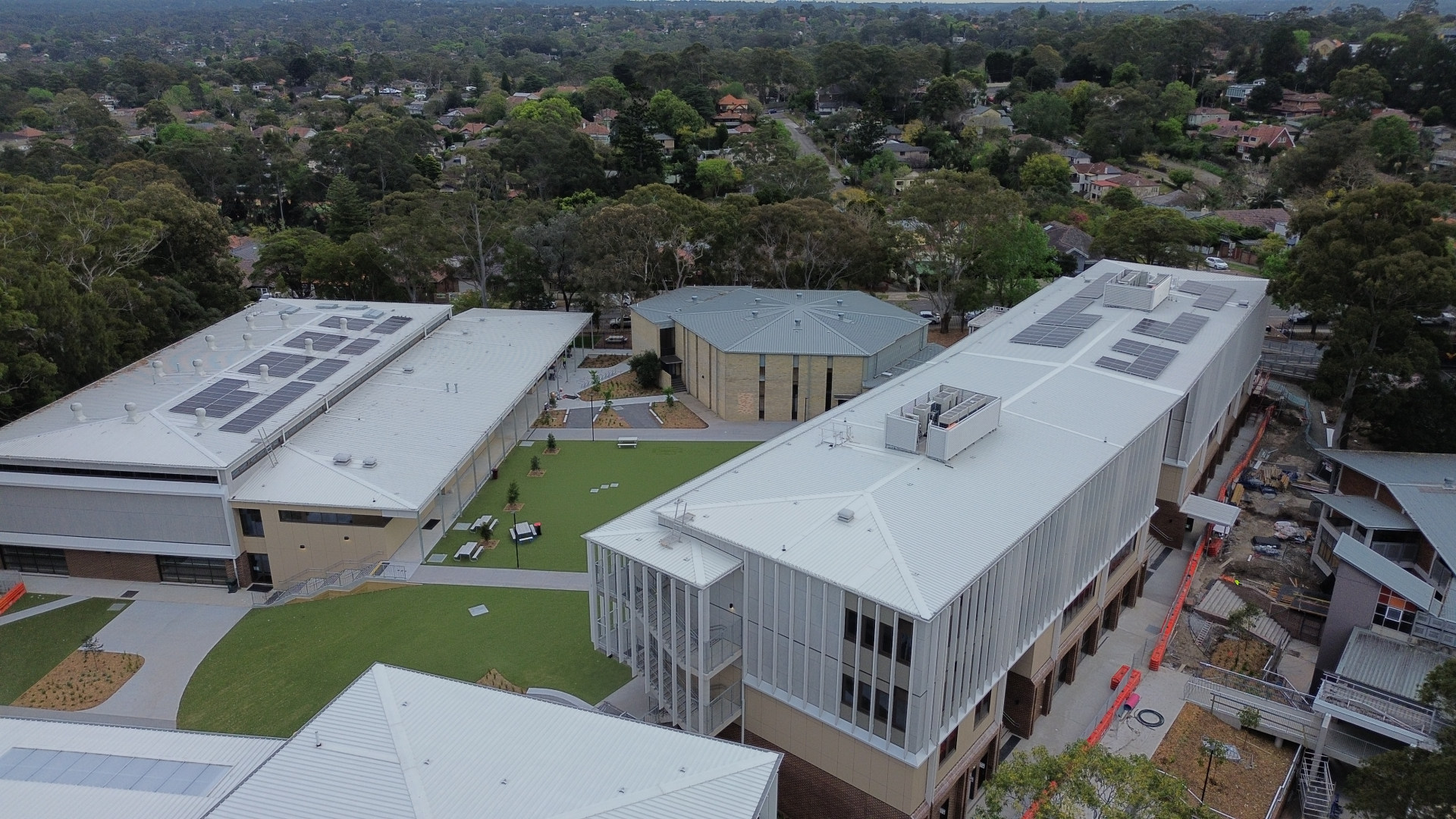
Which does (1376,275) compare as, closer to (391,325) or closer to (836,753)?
(836,753)

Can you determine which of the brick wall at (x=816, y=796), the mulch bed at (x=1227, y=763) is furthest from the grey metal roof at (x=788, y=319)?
the brick wall at (x=816, y=796)

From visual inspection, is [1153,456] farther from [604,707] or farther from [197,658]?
[197,658]

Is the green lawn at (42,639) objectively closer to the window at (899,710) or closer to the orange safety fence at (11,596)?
the orange safety fence at (11,596)

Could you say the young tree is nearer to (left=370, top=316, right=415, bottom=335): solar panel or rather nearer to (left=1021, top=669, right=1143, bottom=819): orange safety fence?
(left=1021, top=669, right=1143, bottom=819): orange safety fence

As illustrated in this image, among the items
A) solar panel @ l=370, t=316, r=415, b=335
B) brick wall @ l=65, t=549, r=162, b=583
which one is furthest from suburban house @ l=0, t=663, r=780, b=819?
solar panel @ l=370, t=316, r=415, b=335

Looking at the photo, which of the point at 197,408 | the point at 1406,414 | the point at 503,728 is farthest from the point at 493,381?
the point at 1406,414

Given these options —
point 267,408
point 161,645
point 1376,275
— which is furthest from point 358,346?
point 1376,275
